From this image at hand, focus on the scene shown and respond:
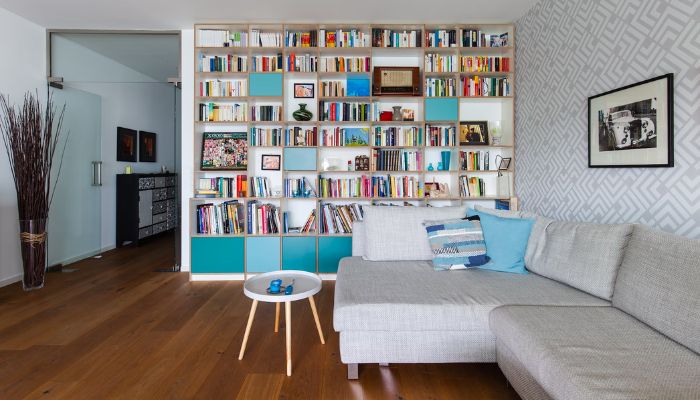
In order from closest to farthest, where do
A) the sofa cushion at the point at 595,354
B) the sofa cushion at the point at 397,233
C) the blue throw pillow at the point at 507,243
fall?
1. the sofa cushion at the point at 595,354
2. the blue throw pillow at the point at 507,243
3. the sofa cushion at the point at 397,233

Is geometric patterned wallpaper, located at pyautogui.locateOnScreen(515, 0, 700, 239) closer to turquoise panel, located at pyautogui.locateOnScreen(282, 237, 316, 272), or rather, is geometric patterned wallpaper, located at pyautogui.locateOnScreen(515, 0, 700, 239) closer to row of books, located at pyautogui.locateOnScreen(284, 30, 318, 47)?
row of books, located at pyautogui.locateOnScreen(284, 30, 318, 47)

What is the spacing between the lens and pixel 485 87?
3750 mm

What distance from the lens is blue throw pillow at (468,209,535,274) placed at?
2.36m

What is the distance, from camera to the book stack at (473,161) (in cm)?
380

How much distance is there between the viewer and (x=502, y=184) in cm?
378

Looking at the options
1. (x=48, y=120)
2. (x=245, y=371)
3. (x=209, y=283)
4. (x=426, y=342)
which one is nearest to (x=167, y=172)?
(x=48, y=120)

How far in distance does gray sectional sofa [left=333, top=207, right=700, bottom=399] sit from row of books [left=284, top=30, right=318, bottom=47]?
2422mm

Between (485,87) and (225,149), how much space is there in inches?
113

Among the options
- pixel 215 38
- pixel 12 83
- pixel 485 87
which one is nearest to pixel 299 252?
pixel 215 38

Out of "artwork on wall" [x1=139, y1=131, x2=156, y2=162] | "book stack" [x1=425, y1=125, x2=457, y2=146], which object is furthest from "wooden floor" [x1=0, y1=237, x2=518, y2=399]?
"artwork on wall" [x1=139, y1=131, x2=156, y2=162]

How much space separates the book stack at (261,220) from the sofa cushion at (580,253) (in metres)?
2.43

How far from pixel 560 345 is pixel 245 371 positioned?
5.08ft

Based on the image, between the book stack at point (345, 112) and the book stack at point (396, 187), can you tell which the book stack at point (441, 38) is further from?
the book stack at point (396, 187)

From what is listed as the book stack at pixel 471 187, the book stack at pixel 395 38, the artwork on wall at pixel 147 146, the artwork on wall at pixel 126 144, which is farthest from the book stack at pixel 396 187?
the artwork on wall at pixel 147 146
